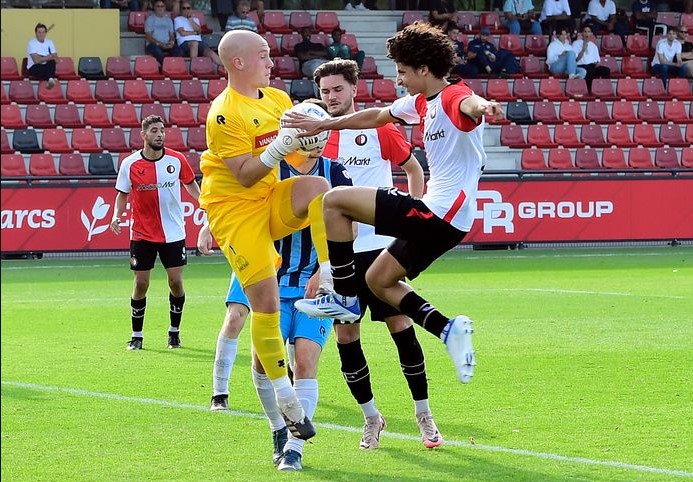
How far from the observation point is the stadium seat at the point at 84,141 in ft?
77.6

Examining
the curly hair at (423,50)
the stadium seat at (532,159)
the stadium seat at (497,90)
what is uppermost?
the curly hair at (423,50)

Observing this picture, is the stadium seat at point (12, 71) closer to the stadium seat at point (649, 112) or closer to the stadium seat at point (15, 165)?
the stadium seat at point (15, 165)

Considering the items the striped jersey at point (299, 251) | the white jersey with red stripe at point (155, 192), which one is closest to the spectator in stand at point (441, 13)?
the white jersey with red stripe at point (155, 192)

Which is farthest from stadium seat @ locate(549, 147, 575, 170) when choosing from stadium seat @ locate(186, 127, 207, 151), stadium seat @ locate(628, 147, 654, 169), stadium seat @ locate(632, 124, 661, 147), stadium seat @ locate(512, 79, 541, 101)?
stadium seat @ locate(186, 127, 207, 151)

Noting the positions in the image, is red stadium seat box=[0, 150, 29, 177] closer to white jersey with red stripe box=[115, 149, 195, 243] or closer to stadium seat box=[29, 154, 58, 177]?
stadium seat box=[29, 154, 58, 177]

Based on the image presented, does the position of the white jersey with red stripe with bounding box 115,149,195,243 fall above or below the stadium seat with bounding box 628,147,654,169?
above

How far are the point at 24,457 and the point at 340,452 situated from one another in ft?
5.19

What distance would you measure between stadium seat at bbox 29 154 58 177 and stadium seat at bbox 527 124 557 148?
10.4 metres

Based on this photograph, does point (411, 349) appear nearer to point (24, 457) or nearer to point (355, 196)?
point (355, 196)

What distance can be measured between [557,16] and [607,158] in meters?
4.95

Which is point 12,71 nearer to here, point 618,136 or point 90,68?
point 90,68

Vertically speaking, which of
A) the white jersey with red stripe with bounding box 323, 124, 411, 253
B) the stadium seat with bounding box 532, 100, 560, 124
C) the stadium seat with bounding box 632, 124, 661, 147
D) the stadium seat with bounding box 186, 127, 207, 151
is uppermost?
the white jersey with red stripe with bounding box 323, 124, 411, 253

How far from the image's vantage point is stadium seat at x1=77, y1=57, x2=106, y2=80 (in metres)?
25.3

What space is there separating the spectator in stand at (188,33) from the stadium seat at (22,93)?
137 inches
